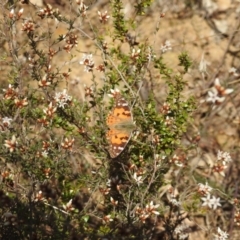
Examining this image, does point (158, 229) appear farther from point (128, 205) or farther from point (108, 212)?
point (128, 205)

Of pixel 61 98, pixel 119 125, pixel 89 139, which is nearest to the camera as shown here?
pixel 119 125

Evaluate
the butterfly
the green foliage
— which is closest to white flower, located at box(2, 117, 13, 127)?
the green foliage

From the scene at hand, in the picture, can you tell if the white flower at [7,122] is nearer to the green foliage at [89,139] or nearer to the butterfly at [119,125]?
the green foliage at [89,139]

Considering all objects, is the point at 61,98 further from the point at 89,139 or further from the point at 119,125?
the point at 119,125

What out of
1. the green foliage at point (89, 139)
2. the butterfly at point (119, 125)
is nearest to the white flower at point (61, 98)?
the green foliage at point (89, 139)

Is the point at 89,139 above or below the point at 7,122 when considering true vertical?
above

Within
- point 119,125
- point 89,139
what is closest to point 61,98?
point 89,139

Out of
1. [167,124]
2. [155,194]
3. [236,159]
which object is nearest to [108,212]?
[155,194]

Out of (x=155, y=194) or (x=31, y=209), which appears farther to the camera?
(x=155, y=194)
